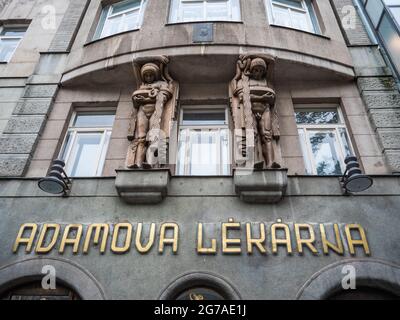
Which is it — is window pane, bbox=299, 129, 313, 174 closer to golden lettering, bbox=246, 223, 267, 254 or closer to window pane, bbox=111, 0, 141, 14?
golden lettering, bbox=246, 223, 267, 254

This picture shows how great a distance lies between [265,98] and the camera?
6.83m

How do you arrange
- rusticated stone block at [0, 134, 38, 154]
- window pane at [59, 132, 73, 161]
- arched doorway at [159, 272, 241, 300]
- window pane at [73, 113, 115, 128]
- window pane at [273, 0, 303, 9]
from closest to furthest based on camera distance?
arched doorway at [159, 272, 241, 300] → rusticated stone block at [0, 134, 38, 154] → window pane at [59, 132, 73, 161] → window pane at [73, 113, 115, 128] → window pane at [273, 0, 303, 9]

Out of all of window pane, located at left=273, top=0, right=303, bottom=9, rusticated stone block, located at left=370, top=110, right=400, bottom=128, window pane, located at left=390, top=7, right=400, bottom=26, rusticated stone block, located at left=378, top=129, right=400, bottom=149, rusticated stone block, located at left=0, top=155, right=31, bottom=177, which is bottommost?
rusticated stone block, located at left=0, top=155, right=31, bottom=177

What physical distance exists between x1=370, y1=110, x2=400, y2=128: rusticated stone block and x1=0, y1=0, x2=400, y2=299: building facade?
32mm

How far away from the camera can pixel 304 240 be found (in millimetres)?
5379

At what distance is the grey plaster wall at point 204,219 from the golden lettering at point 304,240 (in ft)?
A: 0.39

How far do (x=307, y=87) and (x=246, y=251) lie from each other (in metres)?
4.62

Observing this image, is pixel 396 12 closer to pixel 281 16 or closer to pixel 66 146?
pixel 281 16

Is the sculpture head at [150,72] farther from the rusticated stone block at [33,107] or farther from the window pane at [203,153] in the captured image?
the rusticated stone block at [33,107]

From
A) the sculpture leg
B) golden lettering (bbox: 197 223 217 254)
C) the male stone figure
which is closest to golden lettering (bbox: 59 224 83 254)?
the sculpture leg

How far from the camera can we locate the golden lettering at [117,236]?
5414 mm

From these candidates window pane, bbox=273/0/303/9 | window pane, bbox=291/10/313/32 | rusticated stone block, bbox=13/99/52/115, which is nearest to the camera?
rusticated stone block, bbox=13/99/52/115

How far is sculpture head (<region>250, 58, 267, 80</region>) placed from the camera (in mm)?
7043
